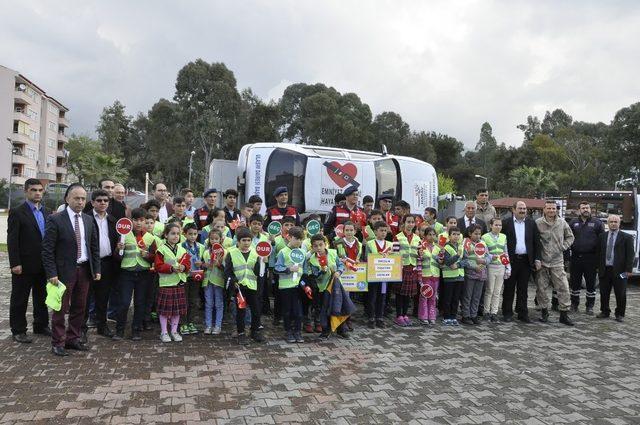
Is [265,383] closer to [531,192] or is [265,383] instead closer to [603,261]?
[603,261]

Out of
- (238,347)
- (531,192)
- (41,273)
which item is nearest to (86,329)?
(41,273)

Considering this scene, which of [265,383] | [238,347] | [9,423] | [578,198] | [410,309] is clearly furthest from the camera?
[578,198]

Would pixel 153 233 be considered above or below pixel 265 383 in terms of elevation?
above

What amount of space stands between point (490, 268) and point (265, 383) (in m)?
4.50

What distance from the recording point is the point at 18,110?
5394 centimetres

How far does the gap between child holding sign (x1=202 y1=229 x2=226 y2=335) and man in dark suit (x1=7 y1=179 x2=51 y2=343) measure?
2031 millimetres

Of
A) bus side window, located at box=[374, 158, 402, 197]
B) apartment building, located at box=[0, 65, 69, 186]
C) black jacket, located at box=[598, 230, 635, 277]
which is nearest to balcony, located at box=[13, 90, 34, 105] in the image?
apartment building, located at box=[0, 65, 69, 186]

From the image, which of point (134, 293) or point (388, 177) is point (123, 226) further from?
point (388, 177)

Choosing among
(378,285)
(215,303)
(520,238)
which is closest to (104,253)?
(215,303)

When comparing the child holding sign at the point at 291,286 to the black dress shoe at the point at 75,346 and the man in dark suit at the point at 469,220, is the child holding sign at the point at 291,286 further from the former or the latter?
the man in dark suit at the point at 469,220

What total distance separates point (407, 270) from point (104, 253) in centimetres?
430

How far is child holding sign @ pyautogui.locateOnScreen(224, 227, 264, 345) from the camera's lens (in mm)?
6234

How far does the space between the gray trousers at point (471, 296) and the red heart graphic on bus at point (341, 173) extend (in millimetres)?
Answer: 4282

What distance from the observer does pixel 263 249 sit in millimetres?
6465
